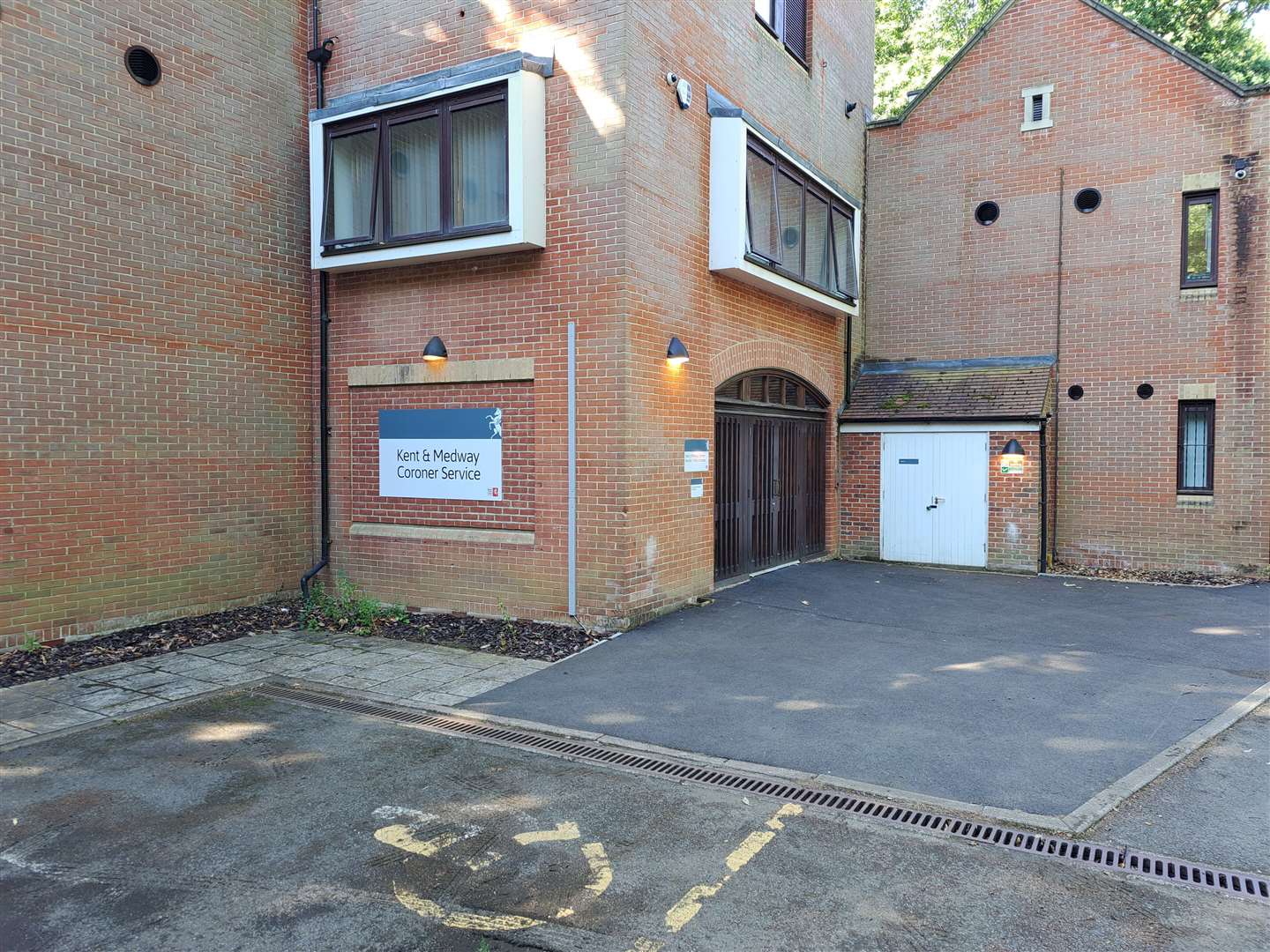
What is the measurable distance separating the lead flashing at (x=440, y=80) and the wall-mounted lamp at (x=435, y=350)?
2.56 metres

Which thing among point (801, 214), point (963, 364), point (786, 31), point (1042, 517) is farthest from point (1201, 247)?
point (786, 31)

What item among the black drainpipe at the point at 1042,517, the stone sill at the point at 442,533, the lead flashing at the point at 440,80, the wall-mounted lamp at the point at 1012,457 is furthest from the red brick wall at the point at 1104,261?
the stone sill at the point at 442,533

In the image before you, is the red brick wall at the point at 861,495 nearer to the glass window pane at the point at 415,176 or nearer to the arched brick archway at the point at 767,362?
the arched brick archway at the point at 767,362

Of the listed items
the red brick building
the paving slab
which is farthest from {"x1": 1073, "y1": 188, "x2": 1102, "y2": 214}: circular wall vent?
the paving slab

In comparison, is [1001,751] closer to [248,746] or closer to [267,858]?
[267,858]

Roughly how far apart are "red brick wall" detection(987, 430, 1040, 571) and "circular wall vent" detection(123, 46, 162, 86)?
1125 centimetres

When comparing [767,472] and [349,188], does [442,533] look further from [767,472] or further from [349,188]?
[767,472]

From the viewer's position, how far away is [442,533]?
959cm

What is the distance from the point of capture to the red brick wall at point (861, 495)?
1357 cm

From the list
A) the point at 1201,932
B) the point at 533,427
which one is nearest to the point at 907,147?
the point at 533,427

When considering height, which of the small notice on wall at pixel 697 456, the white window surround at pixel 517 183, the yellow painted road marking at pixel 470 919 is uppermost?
A: the white window surround at pixel 517 183

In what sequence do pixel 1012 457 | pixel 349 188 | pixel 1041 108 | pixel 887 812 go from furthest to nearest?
1. pixel 1041 108
2. pixel 1012 457
3. pixel 349 188
4. pixel 887 812

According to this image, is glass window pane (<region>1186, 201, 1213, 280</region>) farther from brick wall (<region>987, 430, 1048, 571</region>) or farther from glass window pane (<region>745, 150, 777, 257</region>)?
glass window pane (<region>745, 150, 777, 257</region>)

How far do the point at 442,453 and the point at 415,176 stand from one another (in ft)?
9.90
